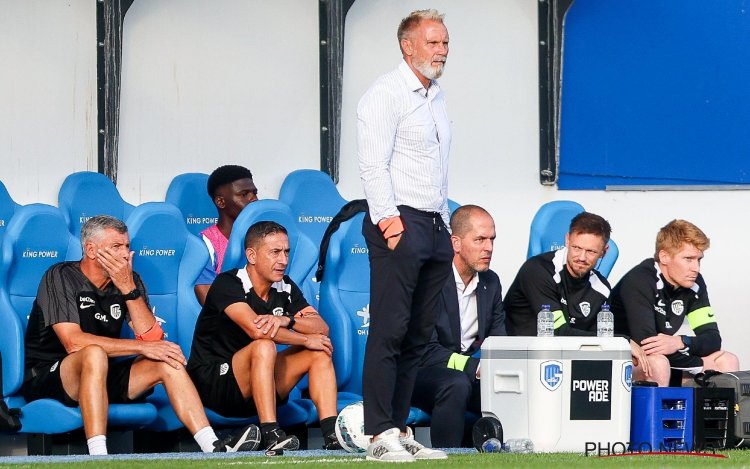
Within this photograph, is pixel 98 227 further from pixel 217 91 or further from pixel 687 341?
pixel 687 341

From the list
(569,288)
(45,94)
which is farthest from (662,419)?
(45,94)

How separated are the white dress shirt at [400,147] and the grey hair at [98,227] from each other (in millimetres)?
1848

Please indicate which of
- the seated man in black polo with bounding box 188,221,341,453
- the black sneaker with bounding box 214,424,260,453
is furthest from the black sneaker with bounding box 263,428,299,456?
the seated man in black polo with bounding box 188,221,341,453

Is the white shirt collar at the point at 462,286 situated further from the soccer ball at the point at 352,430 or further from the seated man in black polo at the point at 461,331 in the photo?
the soccer ball at the point at 352,430

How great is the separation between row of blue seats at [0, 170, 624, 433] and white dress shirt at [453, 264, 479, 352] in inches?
17.4

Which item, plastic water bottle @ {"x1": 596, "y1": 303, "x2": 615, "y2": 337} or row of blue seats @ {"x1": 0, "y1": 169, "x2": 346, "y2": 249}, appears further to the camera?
row of blue seats @ {"x1": 0, "y1": 169, "x2": 346, "y2": 249}

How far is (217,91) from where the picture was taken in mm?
10273

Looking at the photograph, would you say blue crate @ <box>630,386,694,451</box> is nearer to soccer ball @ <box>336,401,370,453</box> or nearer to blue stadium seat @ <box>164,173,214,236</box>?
soccer ball @ <box>336,401,370,453</box>

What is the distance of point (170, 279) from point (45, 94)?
72.0 inches

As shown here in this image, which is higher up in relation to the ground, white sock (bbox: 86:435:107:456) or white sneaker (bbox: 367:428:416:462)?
white sneaker (bbox: 367:428:416:462)

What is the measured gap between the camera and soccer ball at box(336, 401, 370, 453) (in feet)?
24.5

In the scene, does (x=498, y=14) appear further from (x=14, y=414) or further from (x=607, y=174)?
(x=14, y=414)

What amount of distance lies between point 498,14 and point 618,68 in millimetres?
819

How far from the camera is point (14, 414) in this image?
7871 millimetres
